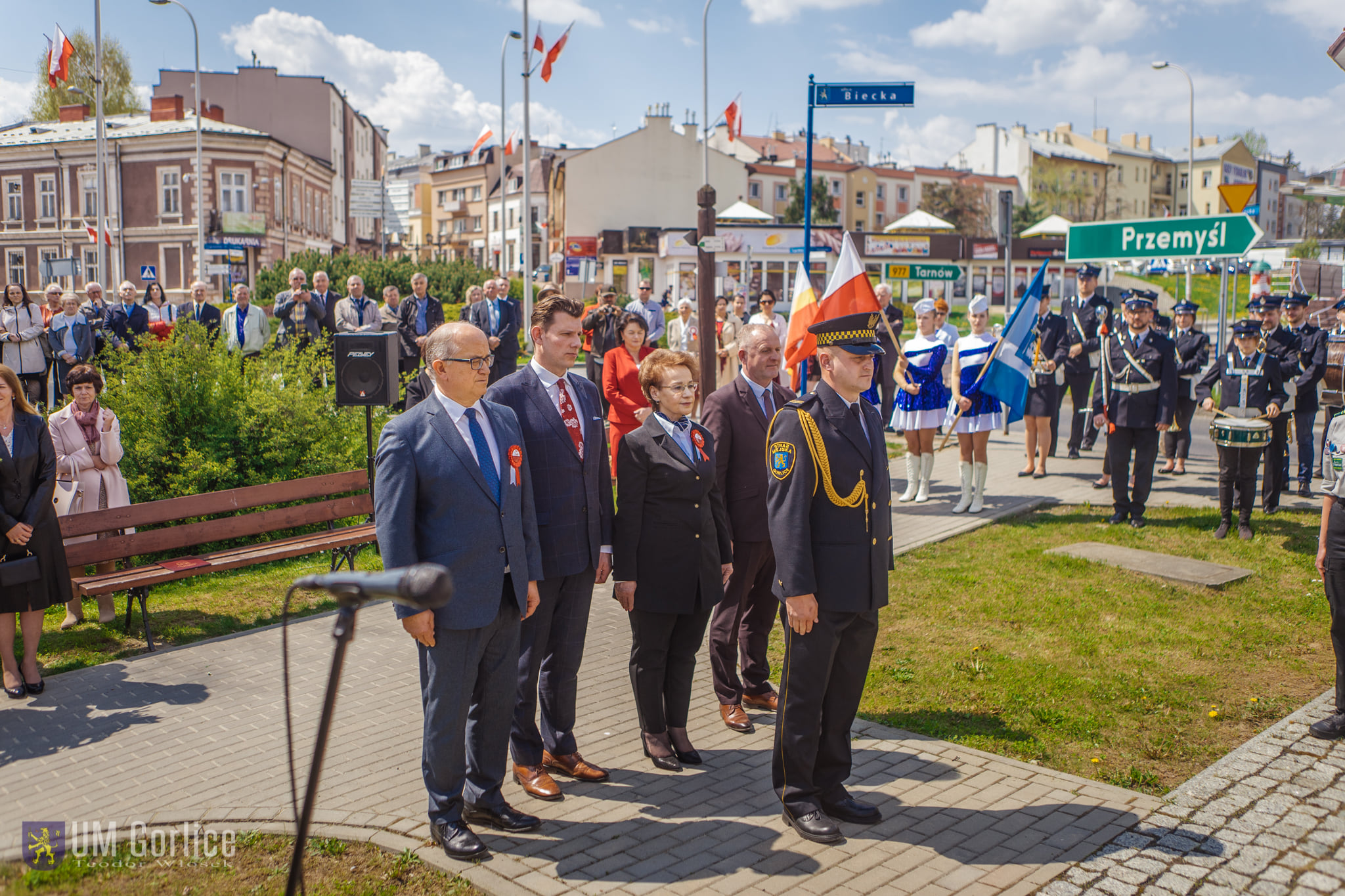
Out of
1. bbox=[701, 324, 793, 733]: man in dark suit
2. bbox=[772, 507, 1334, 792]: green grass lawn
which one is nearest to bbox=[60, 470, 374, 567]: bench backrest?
bbox=[701, 324, 793, 733]: man in dark suit

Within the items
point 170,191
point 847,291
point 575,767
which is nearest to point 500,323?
point 847,291

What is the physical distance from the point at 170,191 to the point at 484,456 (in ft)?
170

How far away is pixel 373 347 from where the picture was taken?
9.24 metres

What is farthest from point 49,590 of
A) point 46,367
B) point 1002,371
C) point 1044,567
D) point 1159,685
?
point 46,367

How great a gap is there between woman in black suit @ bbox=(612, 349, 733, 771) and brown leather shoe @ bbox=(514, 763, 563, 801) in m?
0.59

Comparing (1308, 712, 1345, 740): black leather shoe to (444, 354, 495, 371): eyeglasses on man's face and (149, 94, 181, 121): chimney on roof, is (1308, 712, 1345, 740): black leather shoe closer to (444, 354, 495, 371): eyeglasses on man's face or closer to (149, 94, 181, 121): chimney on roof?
(444, 354, 495, 371): eyeglasses on man's face

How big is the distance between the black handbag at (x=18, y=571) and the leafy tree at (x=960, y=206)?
82.6 m

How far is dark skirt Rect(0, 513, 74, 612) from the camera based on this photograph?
→ 20.5 feet

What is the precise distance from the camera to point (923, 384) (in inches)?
440

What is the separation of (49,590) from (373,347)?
138 inches

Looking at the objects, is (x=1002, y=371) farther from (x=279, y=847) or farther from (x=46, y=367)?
(x=46, y=367)

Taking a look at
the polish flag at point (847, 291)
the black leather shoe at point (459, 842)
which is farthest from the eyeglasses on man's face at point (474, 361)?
the black leather shoe at point (459, 842)

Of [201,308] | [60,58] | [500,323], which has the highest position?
[60,58]

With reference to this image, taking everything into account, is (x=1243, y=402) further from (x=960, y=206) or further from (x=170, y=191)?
(x=960, y=206)
